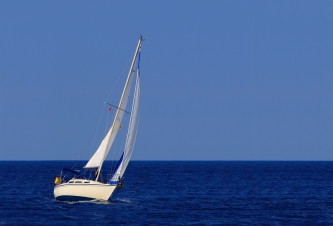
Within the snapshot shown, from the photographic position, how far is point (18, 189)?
89438 mm

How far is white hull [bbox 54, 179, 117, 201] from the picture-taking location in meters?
62.8

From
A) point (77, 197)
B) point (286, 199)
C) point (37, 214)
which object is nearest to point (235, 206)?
point (286, 199)

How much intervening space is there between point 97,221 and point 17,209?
11.5 metres

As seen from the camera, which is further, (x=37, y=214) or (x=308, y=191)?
(x=308, y=191)

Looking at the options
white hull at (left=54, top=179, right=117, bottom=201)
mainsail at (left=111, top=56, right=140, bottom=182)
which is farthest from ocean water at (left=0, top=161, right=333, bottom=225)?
mainsail at (left=111, top=56, right=140, bottom=182)

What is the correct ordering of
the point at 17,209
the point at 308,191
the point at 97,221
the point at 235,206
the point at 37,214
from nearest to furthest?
the point at 97,221
the point at 37,214
the point at 17,209
the point at 235,206
the point at 308,191

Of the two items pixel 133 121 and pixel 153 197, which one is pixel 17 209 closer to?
pixel 133 121

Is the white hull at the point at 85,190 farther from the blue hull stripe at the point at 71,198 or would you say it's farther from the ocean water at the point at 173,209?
the ocean water at the point at 173,209

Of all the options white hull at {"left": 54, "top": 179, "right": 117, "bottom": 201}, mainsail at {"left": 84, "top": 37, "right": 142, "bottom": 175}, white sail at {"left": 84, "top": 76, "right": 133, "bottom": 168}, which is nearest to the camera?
white hull at {"left": 54, "top": 179, "right": 117, "bottom": 201}

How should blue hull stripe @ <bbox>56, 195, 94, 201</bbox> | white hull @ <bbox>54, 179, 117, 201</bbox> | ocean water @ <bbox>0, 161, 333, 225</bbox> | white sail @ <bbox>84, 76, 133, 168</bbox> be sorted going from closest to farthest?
ocean water @ <bbox>0, 161, 333, 225</bbox> < white hull @ <bbox>54, 179, 117, 201</bbox> < blue hull stripe @ <bbox>56, 195, 94, 201</bbox> < white sail @ <bbox>84, 76, 133, 168</bbox>

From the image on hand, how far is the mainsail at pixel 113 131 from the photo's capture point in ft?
212

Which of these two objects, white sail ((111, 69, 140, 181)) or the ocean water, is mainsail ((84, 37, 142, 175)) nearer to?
white sail ((111, 69, 140, 181))

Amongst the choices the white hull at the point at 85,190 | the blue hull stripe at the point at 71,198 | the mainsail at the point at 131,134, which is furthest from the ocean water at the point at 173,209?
the mainsail at the point at 131,134

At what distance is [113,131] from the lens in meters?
65.6
